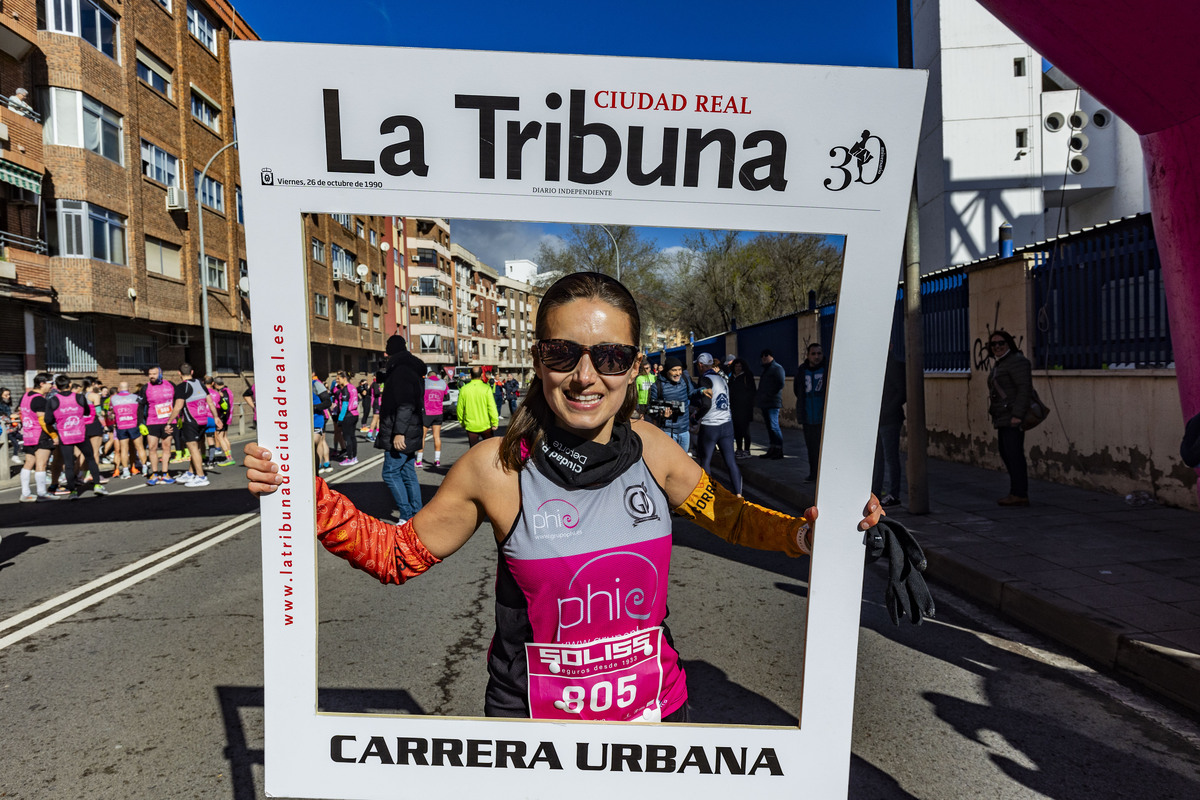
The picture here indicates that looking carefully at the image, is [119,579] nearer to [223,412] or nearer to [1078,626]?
[1078,626]

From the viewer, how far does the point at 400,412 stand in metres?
7.04

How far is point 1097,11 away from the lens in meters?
4.21

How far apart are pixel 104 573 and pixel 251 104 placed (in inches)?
258

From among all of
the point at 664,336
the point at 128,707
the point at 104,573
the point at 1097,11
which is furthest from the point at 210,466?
the point at 1097,11

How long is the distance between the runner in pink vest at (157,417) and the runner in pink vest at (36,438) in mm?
1656

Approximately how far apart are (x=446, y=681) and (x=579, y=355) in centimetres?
287

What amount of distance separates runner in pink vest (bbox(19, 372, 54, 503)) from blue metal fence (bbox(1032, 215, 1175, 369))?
43.3 feet

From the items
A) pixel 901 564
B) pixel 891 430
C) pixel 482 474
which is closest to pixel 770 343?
pixel 891 430

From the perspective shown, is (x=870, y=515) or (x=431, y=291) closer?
(x=870, y=515)

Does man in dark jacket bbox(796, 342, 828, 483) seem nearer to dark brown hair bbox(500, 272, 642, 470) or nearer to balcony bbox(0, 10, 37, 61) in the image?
dark brown hair bbox(500, 272, 642, 470)

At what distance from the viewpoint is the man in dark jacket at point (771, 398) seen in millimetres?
8250

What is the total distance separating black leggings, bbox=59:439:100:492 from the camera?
1123cm

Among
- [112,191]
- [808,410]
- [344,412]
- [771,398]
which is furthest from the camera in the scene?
[112,191]

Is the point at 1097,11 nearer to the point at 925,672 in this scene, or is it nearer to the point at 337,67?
the point at 925,672
